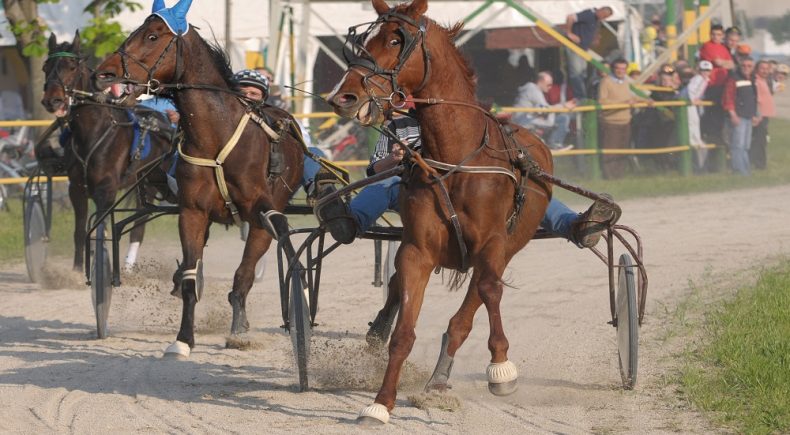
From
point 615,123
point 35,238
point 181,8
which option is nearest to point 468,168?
point 181,8

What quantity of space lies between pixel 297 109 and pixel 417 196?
1145 cm

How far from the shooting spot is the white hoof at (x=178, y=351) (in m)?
7.47

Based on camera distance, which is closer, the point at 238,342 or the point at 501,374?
the point at 501,374

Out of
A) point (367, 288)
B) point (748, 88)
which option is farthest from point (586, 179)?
point (367, 288)

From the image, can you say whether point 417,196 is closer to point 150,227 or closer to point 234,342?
point 234,342

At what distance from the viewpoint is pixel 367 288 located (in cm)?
1038

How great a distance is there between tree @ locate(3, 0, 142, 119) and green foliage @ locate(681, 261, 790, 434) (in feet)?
25.6

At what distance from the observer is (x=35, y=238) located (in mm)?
11352

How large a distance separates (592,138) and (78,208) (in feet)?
26.7

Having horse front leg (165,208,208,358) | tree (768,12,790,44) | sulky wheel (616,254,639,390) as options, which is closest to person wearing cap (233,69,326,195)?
horse front leg (165,208,208,358)

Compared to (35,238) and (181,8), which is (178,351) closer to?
(181,8)

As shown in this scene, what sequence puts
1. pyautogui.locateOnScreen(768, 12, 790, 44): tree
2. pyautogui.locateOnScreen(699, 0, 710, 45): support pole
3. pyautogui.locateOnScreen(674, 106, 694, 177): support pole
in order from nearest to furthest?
1. pyautogui.locateOnScreen(674, 106, 694, 177): support pole
2. pyautogui.locateOnScreen(699, 0, 710, 45): support pole
3. pyautogui.locateOnScreen(768, 12, 790, 44): tree

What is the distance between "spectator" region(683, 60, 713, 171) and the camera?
17781mm

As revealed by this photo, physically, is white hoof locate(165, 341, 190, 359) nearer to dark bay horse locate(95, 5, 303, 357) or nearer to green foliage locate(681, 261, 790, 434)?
dark bay horse locate(95, 5, 303, 357)
